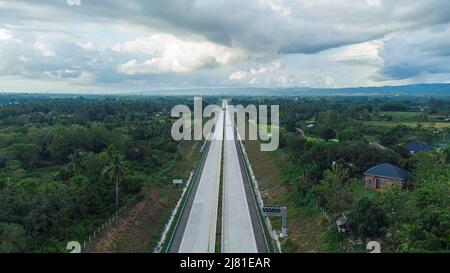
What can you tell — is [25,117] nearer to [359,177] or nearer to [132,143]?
[132,143]

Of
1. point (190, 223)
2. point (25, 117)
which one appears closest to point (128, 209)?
point (190, 223)

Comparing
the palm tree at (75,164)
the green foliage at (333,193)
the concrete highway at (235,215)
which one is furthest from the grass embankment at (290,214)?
the palm tree at (75,164)

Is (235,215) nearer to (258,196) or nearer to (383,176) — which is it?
(258,196)

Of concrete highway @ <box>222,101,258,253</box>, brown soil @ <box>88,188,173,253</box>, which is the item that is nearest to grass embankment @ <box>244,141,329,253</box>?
concrete highway @ <box>222,101,258,253</box>

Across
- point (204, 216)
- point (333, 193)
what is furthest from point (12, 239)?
point (333, 193)

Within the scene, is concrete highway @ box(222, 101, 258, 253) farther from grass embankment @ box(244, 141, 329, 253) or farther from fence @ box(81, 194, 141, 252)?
fence @ box(81, 194, 141, 252)
